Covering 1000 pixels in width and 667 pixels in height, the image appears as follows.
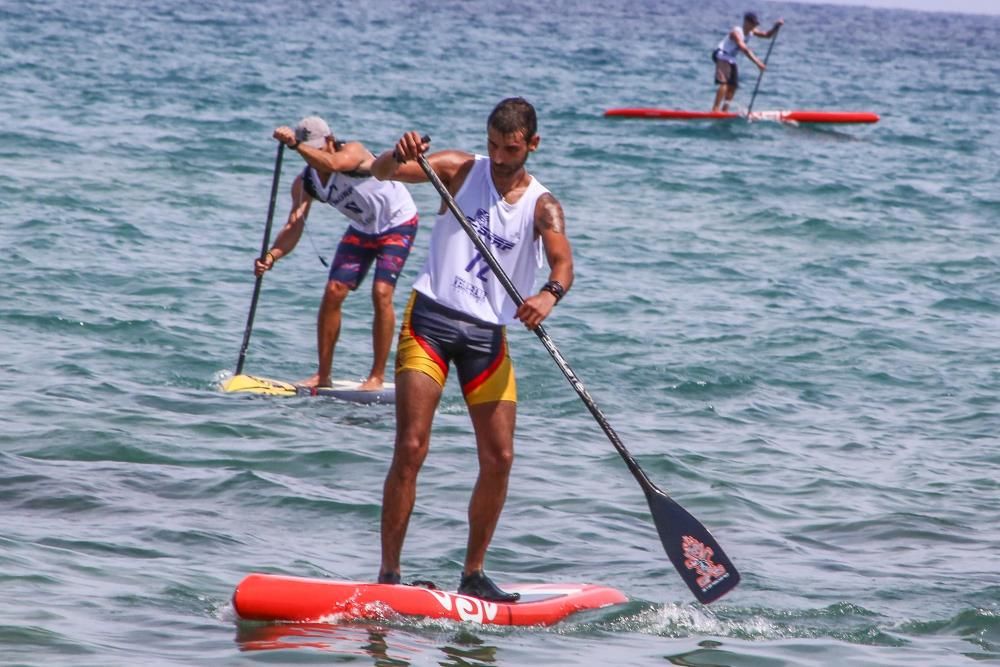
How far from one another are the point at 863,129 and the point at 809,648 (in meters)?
26.2

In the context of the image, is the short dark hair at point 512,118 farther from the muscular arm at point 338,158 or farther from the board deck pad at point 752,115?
the board deck pad at point 752,115

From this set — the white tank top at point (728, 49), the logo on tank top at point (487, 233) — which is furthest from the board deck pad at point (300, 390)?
the white tank top at point (728, 49)

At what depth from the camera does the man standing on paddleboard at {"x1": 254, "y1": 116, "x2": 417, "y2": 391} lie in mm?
10133

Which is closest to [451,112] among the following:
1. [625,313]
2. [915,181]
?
[915,181]

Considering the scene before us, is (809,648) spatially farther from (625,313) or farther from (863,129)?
(863,129)

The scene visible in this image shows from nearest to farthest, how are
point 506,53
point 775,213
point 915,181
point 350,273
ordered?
point 350,273 < point 775,213 < point 915,181 < point 506,53

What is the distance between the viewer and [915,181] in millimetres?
23656

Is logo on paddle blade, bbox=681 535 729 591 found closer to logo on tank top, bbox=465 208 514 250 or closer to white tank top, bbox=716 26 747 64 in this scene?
logo on tank top, bbox=465 208 514 250

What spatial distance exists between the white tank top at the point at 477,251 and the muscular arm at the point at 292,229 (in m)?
4.21


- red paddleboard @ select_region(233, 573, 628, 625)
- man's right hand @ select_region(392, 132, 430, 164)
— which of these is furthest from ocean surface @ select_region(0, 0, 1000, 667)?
man's right hand @ select_region(392, 132, 430, 164)

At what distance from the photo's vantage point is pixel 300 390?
10.4m

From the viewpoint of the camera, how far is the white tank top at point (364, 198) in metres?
10.1

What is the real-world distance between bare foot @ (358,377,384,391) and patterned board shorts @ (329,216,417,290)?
649 mm

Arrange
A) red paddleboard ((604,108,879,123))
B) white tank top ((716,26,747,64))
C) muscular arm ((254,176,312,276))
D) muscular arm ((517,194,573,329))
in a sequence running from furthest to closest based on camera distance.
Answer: red paddleboard ((604,108,879,123)) < white tank top ((716,26,747,64)) < muscular arm ((254,176,312,276)) < muscular arm ((517,194,573,329))
